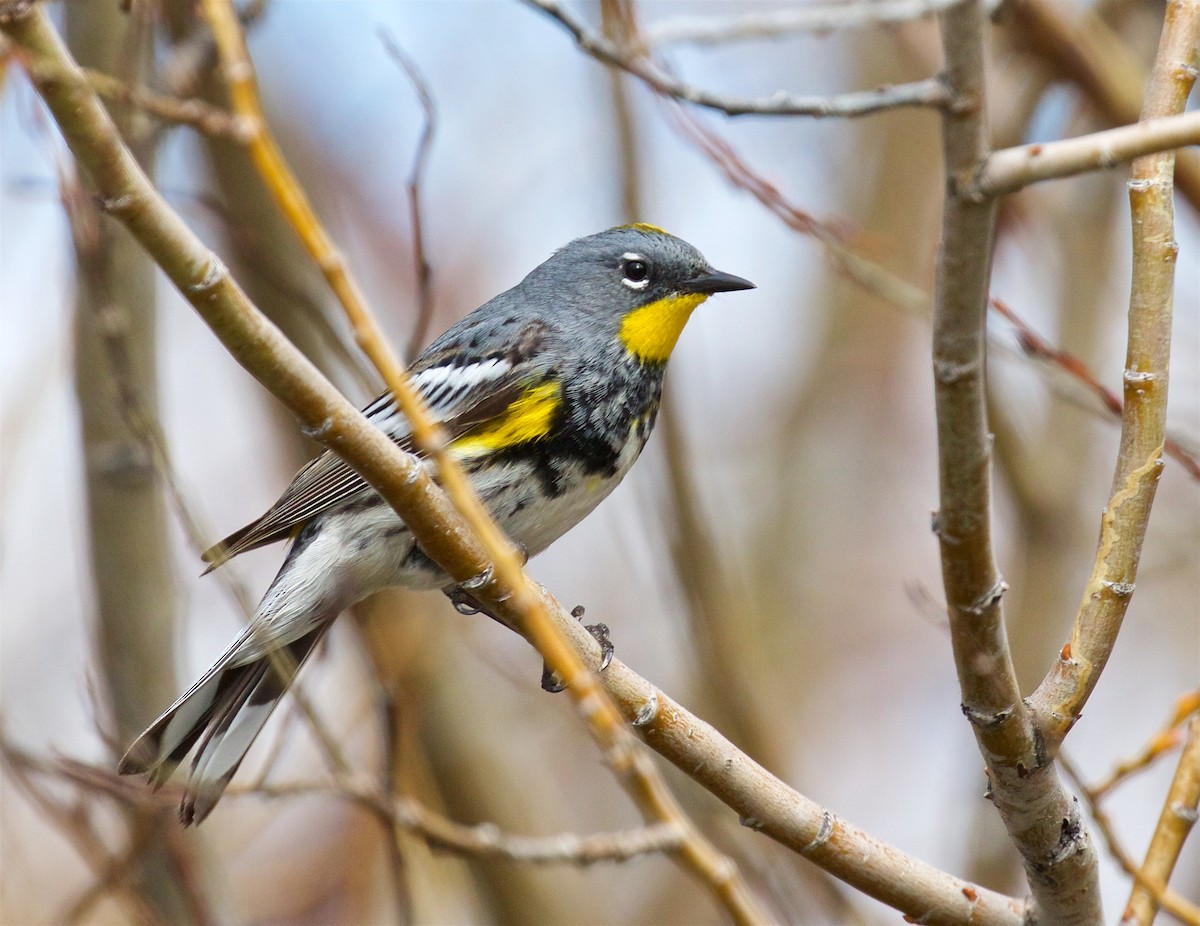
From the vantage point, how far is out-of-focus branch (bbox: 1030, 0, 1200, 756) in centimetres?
257

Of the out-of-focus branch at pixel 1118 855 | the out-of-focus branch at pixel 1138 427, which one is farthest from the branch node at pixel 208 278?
the out-of-focus branch at pixel 1118 855

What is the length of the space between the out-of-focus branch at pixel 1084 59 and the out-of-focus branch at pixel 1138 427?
2.18m

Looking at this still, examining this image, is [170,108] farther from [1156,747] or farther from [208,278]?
[1156,747]

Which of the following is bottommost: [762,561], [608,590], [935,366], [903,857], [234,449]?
[903,857]

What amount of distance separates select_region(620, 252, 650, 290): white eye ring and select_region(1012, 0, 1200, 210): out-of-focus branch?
1.70 m

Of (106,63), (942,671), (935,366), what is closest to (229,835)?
(106,63)

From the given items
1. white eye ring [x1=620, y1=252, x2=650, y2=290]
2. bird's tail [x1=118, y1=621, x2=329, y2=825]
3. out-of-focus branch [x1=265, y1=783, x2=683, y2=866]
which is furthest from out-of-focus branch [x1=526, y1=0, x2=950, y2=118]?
bird's tail [x1=118, y1=621, x2=329, y2=825]

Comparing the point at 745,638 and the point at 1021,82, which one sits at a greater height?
the point at 1021,82

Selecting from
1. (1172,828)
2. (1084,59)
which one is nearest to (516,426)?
(1172,828)

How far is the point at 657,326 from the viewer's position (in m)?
4.28

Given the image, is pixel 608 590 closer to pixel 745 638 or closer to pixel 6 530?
pixel 745 638

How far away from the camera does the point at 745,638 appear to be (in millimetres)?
5730

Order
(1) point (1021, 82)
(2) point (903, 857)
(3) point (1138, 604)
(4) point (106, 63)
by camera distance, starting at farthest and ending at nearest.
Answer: (3) point (1138, 604) → (1) point (1021, 82) → (4) point (106, 63) → (2) point (903, 857)

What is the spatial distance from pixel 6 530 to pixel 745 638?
12.7ft
